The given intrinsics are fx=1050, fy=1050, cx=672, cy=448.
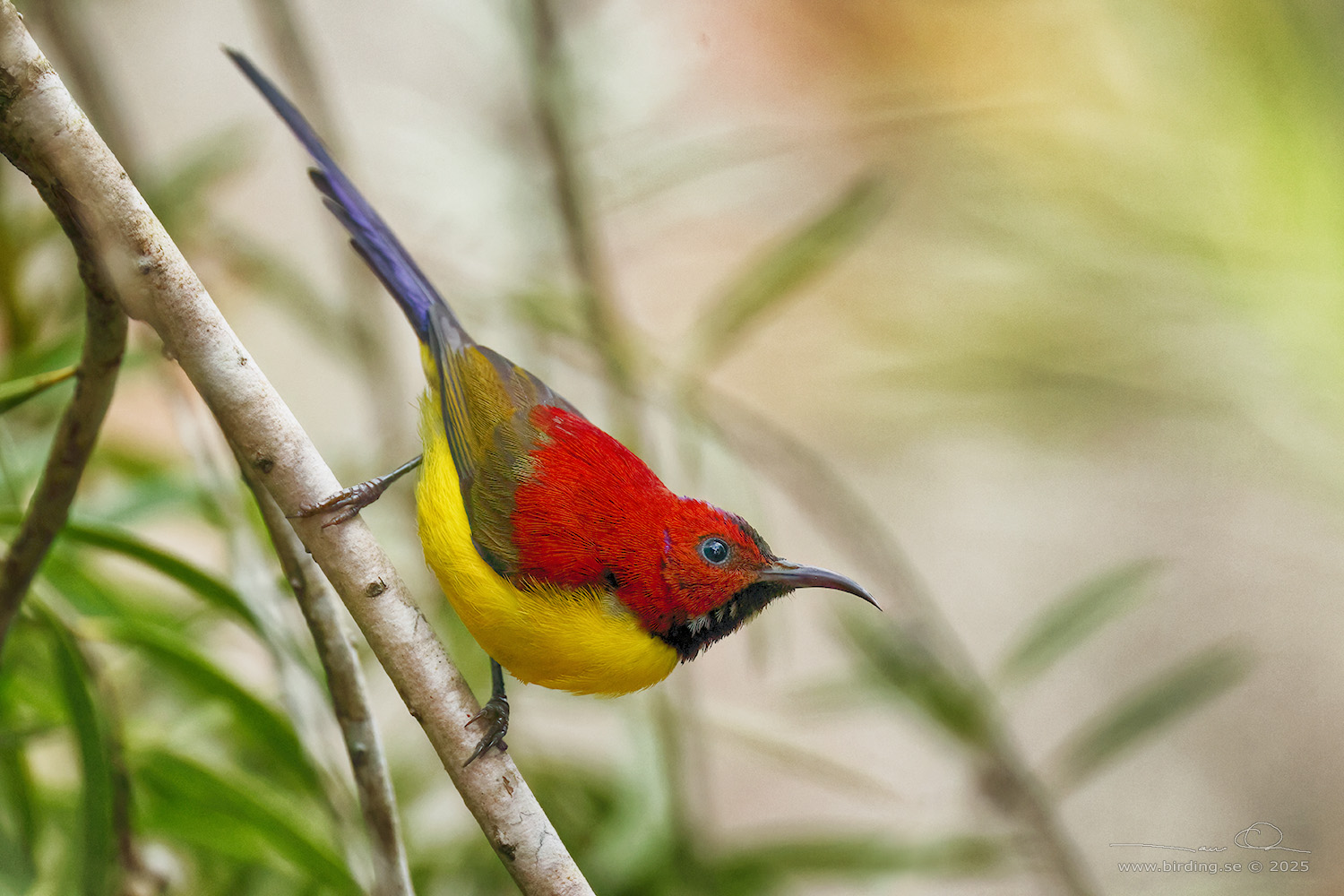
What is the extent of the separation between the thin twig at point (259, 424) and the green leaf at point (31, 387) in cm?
14

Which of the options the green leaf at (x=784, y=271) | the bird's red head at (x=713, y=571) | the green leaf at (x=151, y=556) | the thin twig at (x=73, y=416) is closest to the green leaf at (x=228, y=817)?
the green leaf at (x=151, y=556)

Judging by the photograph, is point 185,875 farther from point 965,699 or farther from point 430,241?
point 430,241

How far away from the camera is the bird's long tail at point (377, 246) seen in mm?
1600

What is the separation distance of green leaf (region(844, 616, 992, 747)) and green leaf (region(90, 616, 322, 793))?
1.05m

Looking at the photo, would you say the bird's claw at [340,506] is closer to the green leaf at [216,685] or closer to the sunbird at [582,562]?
the sunbird at [582,562]

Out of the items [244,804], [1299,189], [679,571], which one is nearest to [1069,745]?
[1299,189]

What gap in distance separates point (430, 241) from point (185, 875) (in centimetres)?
184

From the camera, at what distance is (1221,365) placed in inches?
117

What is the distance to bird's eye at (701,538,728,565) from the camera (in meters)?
1.39

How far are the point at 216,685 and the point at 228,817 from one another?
0.31 m

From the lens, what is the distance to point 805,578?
1350 mm

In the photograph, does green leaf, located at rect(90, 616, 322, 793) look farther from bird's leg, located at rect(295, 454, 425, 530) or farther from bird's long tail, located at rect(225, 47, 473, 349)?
bird's long tail, located at rect(225, 47, 473, 349)
